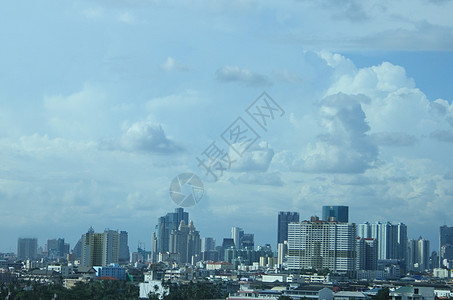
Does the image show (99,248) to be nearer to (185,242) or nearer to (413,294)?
(185,242)

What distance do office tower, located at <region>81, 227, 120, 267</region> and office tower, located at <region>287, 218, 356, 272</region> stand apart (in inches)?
1112

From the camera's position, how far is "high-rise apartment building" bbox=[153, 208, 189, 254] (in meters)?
172

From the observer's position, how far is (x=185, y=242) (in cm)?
16838

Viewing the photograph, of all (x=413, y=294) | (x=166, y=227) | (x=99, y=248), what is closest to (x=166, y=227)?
(x=166, y=227)

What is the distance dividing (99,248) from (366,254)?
39.7 metres

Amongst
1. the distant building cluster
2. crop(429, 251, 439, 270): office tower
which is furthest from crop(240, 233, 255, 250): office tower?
crop(429, 251, 439, 270): office tower

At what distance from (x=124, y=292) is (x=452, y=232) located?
405 ft

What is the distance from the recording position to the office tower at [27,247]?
194m

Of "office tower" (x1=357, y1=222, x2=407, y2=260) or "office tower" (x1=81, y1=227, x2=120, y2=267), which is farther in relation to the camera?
"office tower" (x1=357, y1=222, x2=407, y2=260)

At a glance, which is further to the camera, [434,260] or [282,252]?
[434,260]

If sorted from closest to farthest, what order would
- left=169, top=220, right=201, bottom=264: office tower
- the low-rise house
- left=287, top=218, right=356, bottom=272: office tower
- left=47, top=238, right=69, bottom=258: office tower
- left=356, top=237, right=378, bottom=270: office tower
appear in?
the low-rise house
left=287, top=218, right=356, bottom=272: office tower
left=356, top=237, right=378, bottom=270: office tower
left=169, top=220, right=201, bottom=264: office tower
left=47, top=238, right=69, bottom=258: office tower

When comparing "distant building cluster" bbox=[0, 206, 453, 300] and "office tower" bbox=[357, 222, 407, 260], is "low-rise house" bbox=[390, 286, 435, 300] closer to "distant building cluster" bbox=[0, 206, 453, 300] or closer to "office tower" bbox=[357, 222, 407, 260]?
"distant building cluster" bbox=[0, 206, 453, 300]

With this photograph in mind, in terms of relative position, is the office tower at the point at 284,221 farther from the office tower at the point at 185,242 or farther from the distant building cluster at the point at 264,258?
the office tower at the point at 185,242

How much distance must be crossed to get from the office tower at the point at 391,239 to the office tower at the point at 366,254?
1470 inches
